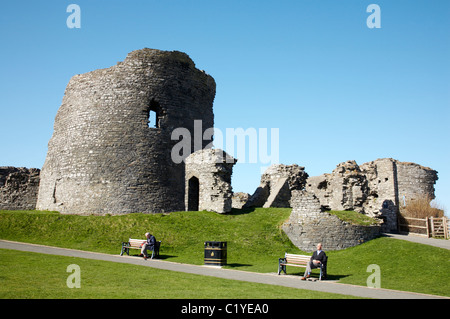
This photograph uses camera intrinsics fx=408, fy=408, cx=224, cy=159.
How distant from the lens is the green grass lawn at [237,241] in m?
13.2

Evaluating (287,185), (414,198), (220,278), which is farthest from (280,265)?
(414,198)

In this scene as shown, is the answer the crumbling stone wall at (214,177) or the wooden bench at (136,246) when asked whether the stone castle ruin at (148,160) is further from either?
the wooden bench at (136,246)

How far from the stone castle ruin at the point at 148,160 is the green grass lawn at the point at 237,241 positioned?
2194 millimetres

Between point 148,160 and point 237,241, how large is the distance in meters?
A: 8.89

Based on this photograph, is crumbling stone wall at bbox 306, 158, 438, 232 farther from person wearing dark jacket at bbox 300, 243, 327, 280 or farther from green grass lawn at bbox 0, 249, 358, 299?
green grass lawn at bbox 0, 249, 358, 299

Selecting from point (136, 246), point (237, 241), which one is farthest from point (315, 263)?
point (136, 246)

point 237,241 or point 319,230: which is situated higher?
point 319,230

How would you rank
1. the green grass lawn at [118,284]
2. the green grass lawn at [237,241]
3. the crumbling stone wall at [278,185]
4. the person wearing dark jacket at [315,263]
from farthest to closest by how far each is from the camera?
the crumbling stone wall at [278,185] → the green grass lawn at [237,241] → the person wearing dark jacket at [315,263] → the green grass lawn at [118,284]

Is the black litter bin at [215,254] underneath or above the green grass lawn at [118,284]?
above

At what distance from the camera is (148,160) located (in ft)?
79.7

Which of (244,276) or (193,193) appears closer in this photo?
(244,276)

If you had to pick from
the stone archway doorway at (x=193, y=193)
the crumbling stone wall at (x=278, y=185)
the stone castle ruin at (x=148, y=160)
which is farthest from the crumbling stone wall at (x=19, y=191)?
the crumbling stone wall at (x=278, y=185)

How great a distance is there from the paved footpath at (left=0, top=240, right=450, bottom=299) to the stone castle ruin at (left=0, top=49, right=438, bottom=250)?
6873mm

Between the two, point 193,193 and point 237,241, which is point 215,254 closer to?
point 237,241
